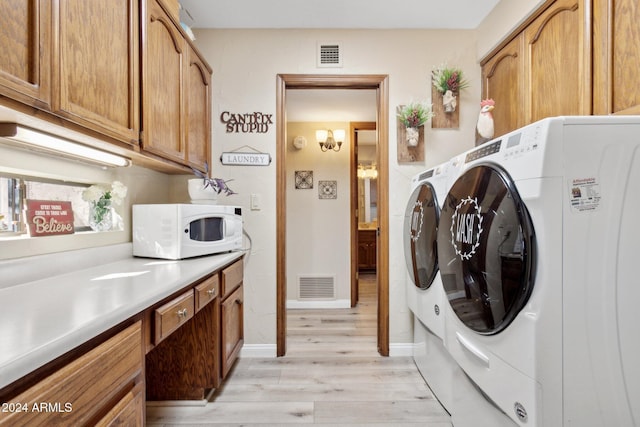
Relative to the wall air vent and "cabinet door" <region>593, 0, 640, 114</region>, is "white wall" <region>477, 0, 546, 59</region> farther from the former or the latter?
the wall air vent

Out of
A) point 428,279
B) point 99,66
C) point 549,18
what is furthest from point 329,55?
point 428,279

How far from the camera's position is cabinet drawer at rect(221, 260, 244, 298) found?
1801mm

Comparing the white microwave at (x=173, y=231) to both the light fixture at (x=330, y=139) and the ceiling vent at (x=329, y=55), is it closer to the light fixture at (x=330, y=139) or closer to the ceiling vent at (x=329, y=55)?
the ceiling vent at (x=329, y=55)

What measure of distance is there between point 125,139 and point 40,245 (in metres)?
0.54

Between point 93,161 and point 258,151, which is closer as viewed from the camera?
point 93,161

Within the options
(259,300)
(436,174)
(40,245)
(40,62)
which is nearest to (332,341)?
(259,300)

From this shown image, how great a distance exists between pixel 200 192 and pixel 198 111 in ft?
1.85

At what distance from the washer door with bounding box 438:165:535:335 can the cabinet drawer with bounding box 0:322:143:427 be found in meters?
1.16

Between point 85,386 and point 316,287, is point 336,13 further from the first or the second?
point 316,287

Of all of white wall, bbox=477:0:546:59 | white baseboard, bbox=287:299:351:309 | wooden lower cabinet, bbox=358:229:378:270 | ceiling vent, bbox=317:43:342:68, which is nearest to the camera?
white wall, bbox=477:0:546:59

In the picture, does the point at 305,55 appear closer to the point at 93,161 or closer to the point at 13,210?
the point at 93,161

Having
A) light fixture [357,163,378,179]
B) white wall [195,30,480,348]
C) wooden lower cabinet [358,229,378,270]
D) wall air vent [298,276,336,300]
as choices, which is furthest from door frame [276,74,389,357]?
light fixture [357,163,378,179]

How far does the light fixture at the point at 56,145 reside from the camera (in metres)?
0.99

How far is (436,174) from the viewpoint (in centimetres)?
168
